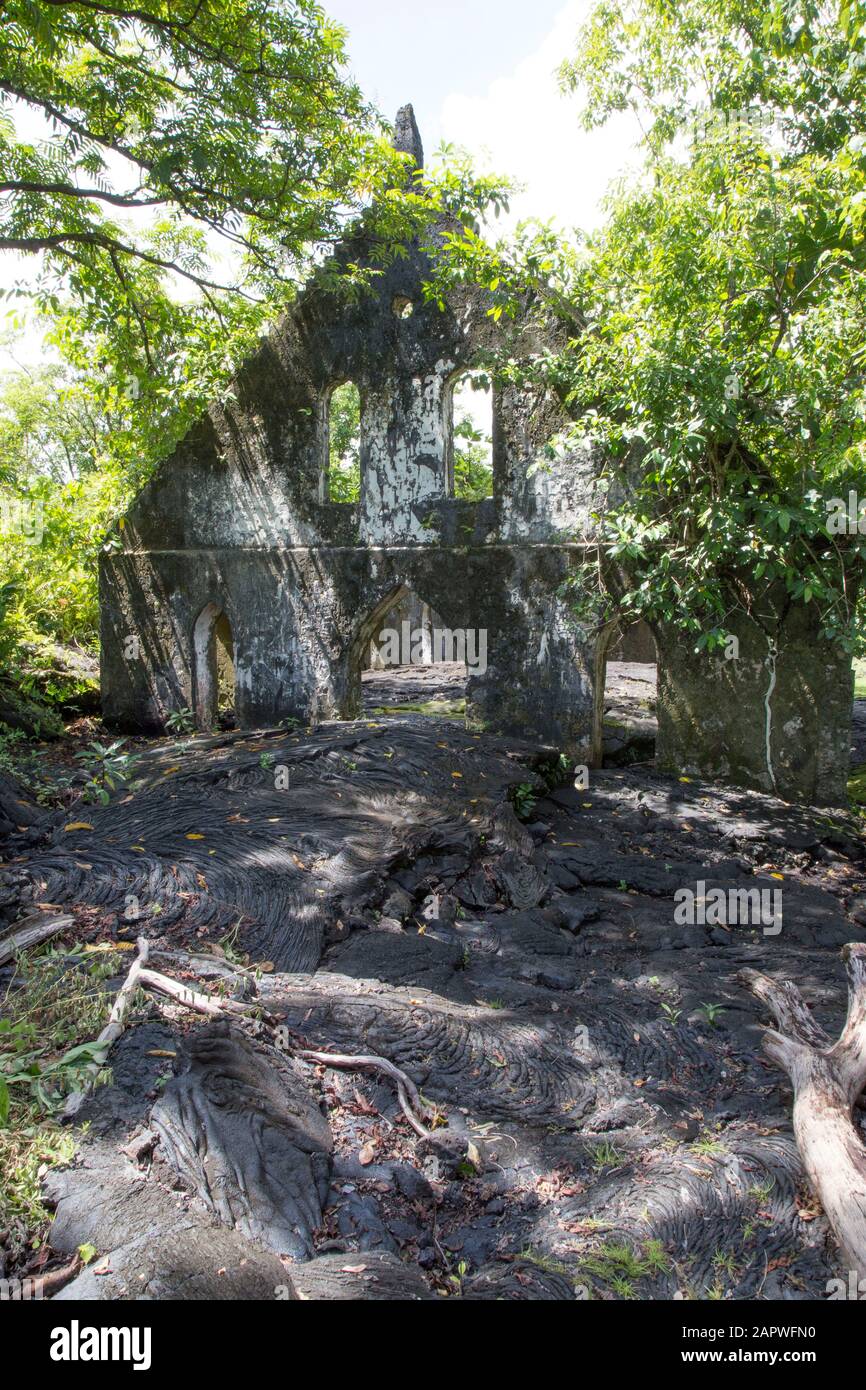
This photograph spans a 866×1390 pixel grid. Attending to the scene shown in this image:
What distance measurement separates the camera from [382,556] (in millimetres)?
11531

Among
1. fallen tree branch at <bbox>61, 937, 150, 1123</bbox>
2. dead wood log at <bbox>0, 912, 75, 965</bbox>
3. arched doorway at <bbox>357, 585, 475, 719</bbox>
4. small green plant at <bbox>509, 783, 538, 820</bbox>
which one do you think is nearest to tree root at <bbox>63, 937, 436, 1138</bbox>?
fallen tree branch at <bbox>61, 937, 150, 1123</bbox>

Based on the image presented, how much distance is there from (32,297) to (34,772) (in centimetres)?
523

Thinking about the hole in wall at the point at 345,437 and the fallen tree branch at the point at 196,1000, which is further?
the hole in wall at the point at 345,437

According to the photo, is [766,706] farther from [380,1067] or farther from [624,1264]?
[624,1264]

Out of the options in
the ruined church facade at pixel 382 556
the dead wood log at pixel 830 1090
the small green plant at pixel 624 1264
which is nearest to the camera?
the small green plant at pixel 624 1264

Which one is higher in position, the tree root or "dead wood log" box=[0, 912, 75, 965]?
"dead wood log" box=[0, 912, 75, 965]

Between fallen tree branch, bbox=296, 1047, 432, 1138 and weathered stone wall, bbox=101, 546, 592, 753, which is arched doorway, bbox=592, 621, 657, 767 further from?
fallen tree branch, bbox=296, 1047, 432, 1138

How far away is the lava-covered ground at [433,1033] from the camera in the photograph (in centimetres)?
341

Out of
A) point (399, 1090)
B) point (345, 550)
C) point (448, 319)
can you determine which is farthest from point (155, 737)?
point (399, 1090)

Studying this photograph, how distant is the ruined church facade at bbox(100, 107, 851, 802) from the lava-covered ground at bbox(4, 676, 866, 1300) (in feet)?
5.23

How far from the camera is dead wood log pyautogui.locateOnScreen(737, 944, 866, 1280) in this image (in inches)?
142

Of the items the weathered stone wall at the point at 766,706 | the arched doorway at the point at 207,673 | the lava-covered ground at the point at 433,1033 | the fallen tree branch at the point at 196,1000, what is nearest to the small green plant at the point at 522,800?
the lava-covered ground at the point at 433,1033

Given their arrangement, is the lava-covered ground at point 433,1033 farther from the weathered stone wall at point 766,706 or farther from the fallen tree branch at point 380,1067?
the weathered stone wall at point 766,706

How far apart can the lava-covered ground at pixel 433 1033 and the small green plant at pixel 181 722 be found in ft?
10.3
